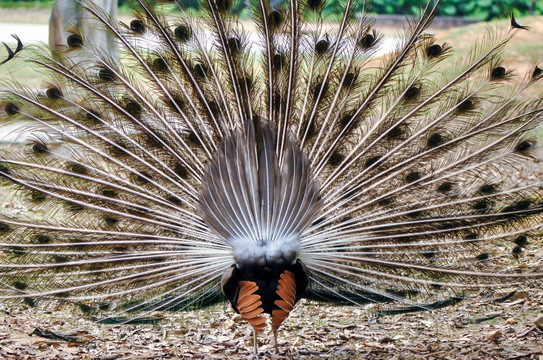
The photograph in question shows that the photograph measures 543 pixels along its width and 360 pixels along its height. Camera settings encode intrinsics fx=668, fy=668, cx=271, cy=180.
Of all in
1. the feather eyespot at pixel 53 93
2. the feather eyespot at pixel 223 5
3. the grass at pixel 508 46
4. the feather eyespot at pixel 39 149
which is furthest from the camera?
the grass at pixel 508 46

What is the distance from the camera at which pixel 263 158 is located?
5039mm

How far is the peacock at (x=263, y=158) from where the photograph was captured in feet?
16.6

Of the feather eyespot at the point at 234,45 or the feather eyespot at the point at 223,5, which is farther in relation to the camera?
the feather eyespot at the point at 234,45

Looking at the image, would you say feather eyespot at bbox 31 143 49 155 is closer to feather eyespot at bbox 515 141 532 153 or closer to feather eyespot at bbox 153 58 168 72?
feather eyespot at bbox 153 58 168 72

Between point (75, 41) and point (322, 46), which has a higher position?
point (322, 46)

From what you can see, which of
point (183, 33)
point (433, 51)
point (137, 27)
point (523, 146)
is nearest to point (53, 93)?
point (137, 27)

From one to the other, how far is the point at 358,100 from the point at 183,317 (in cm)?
258

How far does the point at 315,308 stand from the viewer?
661 centimetres

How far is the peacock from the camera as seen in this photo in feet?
16.6

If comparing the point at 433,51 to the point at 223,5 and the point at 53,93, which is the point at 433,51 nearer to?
the point at 223,5

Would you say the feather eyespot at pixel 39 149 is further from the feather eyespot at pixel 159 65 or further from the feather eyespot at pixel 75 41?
the feather eyespot at pixel 159 65

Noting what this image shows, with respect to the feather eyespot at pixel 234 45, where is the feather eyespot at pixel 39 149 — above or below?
below

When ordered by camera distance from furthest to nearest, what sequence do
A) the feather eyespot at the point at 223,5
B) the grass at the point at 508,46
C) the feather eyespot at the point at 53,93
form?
the grass at the point at 508,46, the feather eyespot at the point at 53,93, the feather eyespot at the point at 223,5

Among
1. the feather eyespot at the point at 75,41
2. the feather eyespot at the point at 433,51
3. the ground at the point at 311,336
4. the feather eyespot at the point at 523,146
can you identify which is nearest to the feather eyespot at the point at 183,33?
the feather eyespot at the point at 75,41
